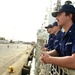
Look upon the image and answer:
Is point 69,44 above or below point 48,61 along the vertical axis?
above

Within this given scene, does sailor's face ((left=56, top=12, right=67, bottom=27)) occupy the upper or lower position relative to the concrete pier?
upper

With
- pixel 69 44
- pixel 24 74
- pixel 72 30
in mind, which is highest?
pixel 72 30

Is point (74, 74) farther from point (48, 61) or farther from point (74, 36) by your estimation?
point (74, 36)

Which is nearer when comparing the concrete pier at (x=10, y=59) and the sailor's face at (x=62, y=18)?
the sailor's face at (x=62, y=18)

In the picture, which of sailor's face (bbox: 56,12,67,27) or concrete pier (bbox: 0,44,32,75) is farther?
concrete pier (bbox: 0,44,32,75)

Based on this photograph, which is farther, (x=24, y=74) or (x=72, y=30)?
(x=24, y=74)

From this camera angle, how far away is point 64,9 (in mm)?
3084

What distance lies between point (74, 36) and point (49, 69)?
158 centimetres

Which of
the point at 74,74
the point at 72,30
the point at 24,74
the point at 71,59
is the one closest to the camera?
the point at 74,74

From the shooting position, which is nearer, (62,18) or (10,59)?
(62,18)

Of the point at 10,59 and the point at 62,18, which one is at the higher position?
the point at 62,18

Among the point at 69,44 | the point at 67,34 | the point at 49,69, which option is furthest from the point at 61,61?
the point at 49,69

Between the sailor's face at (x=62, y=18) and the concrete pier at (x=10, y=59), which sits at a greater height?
the sailor's face at (x=62, y=18)

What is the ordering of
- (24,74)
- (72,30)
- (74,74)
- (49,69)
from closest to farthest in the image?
(74,74) < (72,30) < (49,69) < (24,74)
